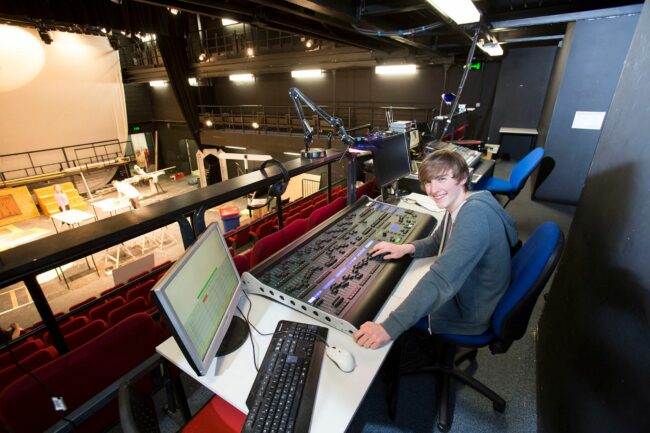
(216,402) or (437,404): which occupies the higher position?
(216,402)

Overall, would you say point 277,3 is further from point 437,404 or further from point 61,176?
point 61,176

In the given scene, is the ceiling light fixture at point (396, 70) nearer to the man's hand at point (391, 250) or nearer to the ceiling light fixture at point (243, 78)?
the ceiling light fixture at point (243, 78)

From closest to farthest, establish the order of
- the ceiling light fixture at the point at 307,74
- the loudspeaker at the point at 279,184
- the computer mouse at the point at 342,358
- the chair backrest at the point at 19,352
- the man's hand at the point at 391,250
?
1. the computer mouse at the point at 342,358
2. the man's hand at the point at 391,250
3. the loudspeaker at the point at 279,184
4. the chair backrest at the point at 19,352
5. the ceiling light fixture at the point at 307,74

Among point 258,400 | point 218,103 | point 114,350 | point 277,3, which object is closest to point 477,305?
point 258,400

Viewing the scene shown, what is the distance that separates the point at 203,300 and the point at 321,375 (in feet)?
1.50

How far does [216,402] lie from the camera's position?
1081 millimetres

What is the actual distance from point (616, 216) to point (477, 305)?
644mm

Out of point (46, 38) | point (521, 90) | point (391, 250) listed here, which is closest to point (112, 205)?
point (46, 38)

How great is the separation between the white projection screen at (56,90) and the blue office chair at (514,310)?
37.0 feet

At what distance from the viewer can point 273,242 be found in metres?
1.76

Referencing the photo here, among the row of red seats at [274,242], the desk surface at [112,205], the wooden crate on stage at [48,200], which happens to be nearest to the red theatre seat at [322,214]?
the row of red seats at [274,242]

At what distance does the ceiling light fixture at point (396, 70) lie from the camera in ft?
25.8

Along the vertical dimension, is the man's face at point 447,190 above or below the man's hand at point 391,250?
above

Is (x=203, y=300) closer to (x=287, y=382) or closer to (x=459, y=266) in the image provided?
(x=287, y=382)
